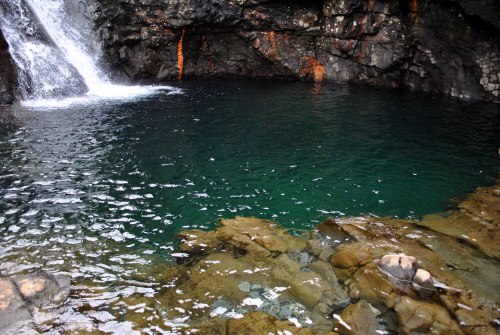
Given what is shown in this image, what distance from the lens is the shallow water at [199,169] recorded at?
9.46 metres

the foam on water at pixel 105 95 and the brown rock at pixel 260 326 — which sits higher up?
the foam on water at pixel 105 95

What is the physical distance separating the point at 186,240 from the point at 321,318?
3.95 metres

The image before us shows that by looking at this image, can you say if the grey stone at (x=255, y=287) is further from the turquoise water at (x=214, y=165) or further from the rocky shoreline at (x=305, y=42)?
the rocky shoreline at (x=305, y=42)

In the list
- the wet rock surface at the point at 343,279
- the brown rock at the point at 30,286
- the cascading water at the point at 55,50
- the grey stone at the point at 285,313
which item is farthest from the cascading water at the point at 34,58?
the grey stone at the point at 285,313

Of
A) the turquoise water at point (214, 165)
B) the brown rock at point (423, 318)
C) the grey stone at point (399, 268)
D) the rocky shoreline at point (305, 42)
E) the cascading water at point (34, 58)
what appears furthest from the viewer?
the rocky shoreline at point (305, 42)

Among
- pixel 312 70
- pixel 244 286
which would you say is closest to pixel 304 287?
pixel 244 286

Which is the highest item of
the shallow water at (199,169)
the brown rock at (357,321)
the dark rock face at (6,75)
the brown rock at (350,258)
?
the dark rock face at (6,75)

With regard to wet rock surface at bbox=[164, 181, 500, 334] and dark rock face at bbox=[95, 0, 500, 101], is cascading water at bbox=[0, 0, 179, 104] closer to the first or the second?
dark rock face at bbox=[95, 0, 500, 101]

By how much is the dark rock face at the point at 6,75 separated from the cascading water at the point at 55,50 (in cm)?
38

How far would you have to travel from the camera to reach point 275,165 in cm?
1398

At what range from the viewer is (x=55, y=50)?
2280 centimetres

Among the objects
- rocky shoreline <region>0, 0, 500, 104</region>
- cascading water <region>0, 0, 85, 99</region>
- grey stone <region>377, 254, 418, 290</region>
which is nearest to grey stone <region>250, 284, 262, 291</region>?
grey stone <region>377, 254, 418, 290</region>

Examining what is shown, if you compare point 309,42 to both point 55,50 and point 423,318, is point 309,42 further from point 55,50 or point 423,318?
point 423,318

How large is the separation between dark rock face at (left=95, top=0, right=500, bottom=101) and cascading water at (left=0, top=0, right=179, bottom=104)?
58.2 inches
